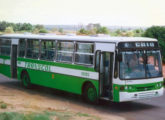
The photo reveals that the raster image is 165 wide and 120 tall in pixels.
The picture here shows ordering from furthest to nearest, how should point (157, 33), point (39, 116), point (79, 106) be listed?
point (157, 33) → point (79, 106) → point (39, 116)

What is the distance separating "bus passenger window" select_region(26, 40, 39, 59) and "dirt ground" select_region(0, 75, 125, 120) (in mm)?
1659

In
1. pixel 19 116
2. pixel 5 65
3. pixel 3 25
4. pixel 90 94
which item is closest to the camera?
pixel 19 116

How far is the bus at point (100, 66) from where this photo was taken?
1614 centimetres

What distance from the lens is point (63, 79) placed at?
62.9ft

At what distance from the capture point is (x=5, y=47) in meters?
24.5

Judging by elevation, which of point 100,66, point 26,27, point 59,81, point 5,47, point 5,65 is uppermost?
point 26,27

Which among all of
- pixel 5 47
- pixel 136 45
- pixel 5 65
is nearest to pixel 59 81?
Result: pixel 136 45

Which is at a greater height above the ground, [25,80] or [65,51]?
[65,51]

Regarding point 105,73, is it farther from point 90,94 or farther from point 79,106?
point 79,106

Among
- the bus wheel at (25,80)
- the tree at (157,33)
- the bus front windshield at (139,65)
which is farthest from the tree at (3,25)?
the bus front windshield at (139,65)

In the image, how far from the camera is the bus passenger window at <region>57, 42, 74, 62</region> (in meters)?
18.8

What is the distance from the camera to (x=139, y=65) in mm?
16391

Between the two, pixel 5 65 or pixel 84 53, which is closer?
pixel 84 53

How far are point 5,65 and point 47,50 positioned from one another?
4472 millimetres
